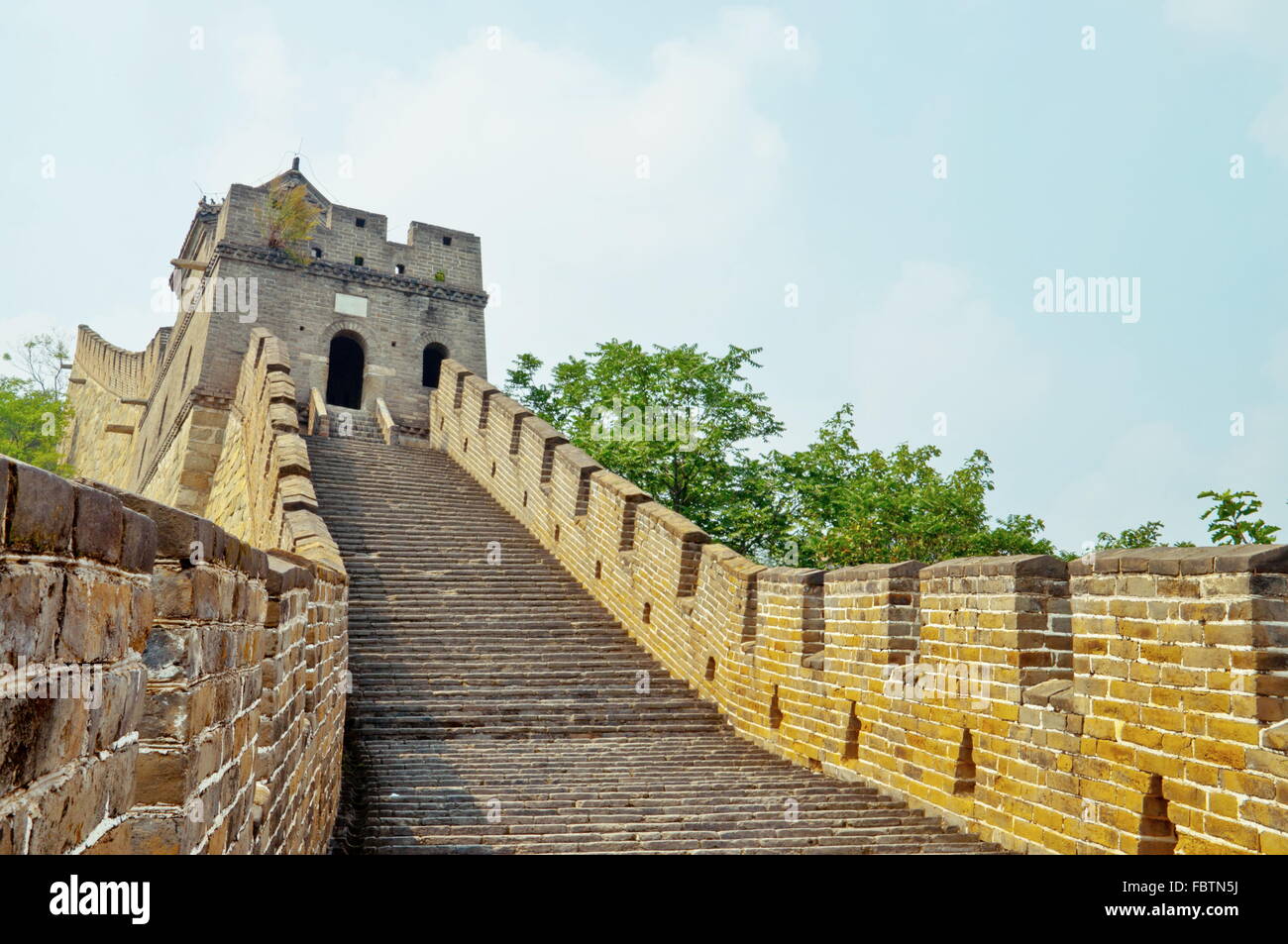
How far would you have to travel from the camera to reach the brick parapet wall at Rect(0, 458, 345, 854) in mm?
1411

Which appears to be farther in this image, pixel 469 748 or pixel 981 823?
pixel 469 748

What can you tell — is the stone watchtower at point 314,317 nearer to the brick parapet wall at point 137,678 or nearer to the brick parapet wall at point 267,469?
the brick parapet wall at point 267,469

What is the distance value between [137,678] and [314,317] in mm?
23054

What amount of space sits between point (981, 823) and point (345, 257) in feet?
70.8

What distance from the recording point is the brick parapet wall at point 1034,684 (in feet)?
13.8

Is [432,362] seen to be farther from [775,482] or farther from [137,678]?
[137,678]

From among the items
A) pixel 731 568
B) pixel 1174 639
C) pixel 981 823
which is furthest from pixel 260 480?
pixel 1174 639

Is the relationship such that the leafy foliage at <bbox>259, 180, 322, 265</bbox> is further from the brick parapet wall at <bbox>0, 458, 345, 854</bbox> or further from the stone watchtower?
the brick parapet wall at <bbox>0, 458, 345, 854</bbox>

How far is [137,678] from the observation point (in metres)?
1.89

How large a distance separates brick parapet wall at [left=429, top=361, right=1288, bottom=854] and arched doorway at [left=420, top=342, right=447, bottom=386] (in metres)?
15.8

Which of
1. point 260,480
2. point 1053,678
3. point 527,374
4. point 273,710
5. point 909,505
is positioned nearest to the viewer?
point 273,710

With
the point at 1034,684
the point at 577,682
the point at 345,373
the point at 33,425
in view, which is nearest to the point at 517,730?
the point at 577,682

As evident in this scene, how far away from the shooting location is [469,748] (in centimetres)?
828
